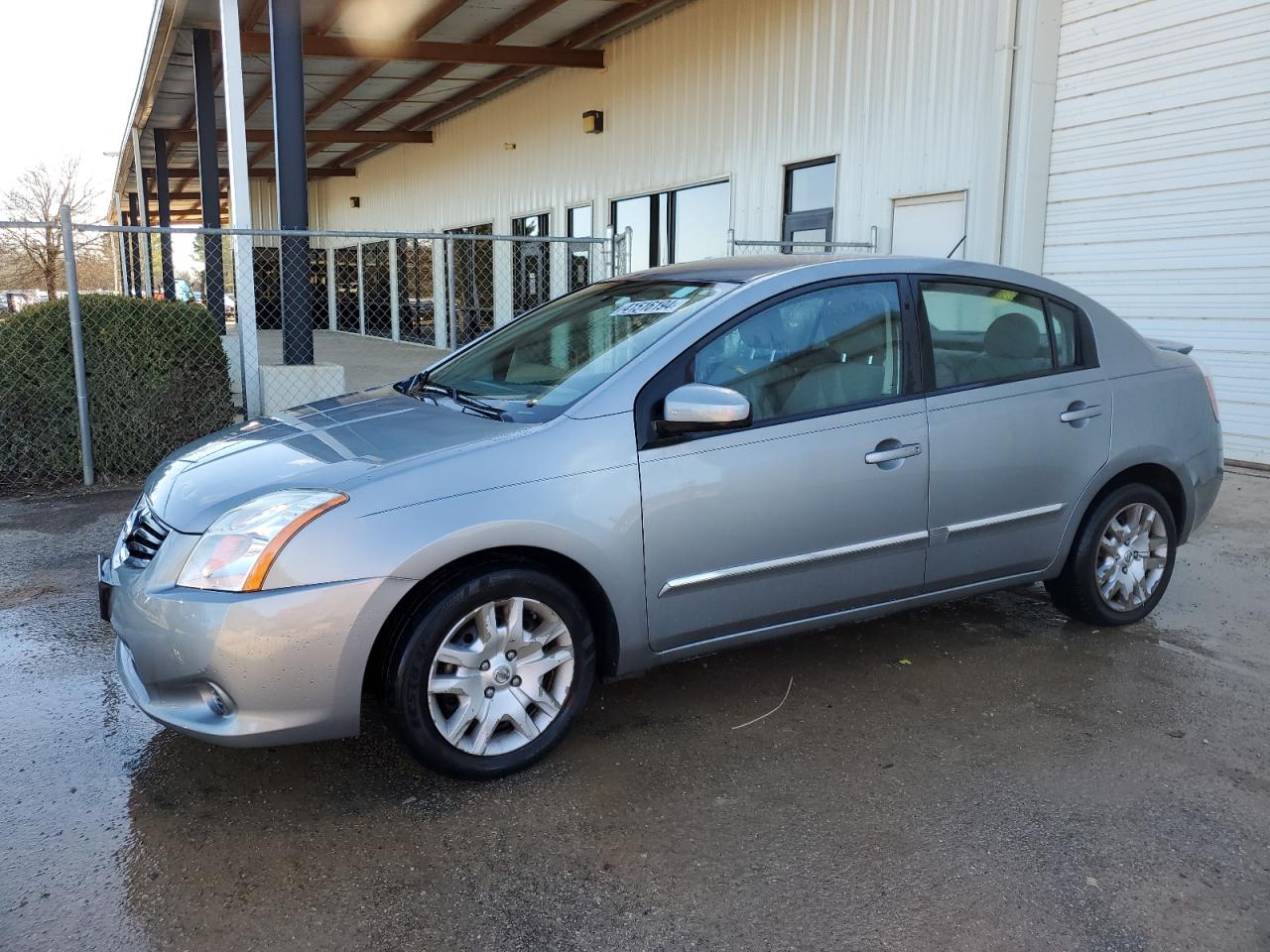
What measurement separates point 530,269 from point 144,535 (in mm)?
15249

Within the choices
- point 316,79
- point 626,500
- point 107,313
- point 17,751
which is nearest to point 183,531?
point 17,751

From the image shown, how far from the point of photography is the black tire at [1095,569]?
14.1 ft

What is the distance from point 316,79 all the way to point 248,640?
1686 centimetres

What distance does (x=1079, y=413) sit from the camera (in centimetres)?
413

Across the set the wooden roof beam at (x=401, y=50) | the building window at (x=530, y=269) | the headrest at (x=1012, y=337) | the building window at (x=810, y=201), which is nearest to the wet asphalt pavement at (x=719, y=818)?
the headrest at (x=1012, y=337)

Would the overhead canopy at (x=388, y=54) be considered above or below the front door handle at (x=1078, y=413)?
above

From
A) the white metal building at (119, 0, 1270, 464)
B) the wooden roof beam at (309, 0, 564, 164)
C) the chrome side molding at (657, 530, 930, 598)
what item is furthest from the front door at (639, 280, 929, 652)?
the wooden roof beam at (309, 0, 564, 164)

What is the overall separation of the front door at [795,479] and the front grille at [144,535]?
152 centimetres

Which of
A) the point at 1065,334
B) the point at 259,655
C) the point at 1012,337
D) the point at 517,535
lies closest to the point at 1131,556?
the point at 1065,334

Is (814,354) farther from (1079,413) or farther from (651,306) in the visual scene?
(1079,413)

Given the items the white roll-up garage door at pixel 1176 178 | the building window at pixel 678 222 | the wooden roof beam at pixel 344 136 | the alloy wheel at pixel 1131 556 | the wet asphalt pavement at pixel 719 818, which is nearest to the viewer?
the wet asphalt pavement at pixel 719 818

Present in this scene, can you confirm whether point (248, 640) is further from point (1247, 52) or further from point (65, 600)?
point (1247, 52)

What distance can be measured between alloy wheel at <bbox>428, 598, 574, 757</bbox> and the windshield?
682 millimetres

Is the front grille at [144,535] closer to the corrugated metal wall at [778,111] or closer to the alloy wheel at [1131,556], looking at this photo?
the alloy wheel at [1131,556]
